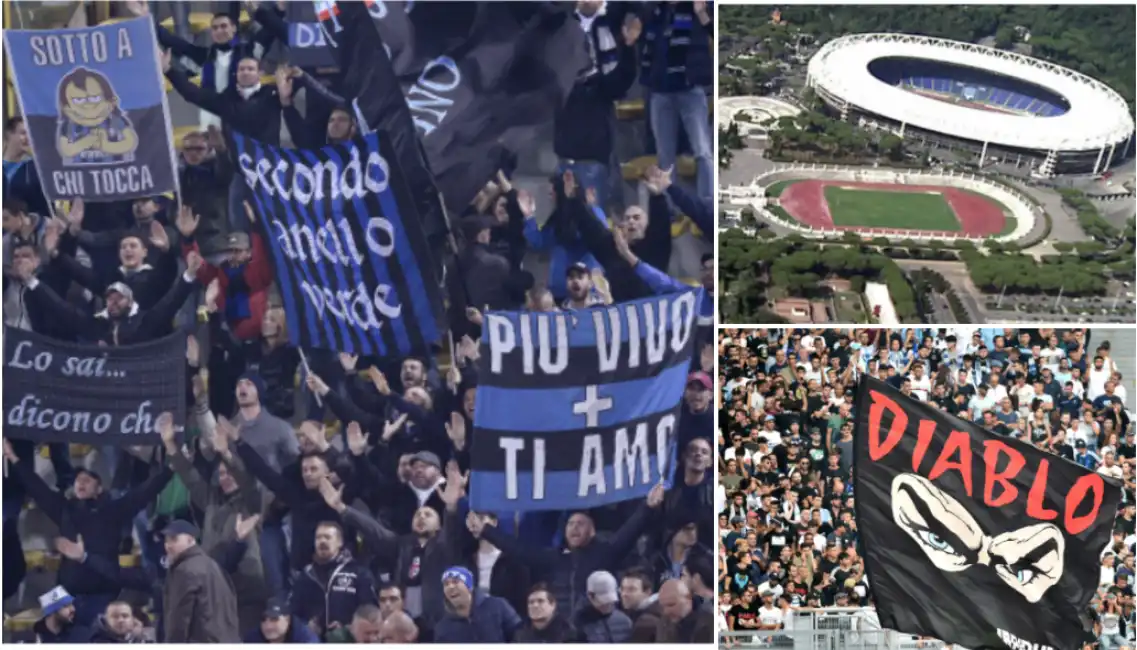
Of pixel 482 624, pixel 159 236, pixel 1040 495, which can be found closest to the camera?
pixel 1040 495

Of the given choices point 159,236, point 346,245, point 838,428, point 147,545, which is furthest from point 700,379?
point 147,545

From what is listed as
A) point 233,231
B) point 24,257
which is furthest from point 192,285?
point 24,257

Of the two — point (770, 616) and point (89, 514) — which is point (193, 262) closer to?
point (89, 514)

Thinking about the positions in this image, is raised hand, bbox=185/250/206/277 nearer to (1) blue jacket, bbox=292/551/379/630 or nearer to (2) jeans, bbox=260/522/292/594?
(2) jeans, bbox=260/522/292/594

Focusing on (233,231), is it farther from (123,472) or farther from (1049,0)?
(1049,0)

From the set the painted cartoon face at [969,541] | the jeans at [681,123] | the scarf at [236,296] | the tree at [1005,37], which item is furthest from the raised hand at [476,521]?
the tree at [1005,37]

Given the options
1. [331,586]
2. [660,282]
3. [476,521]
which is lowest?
[331,586]
